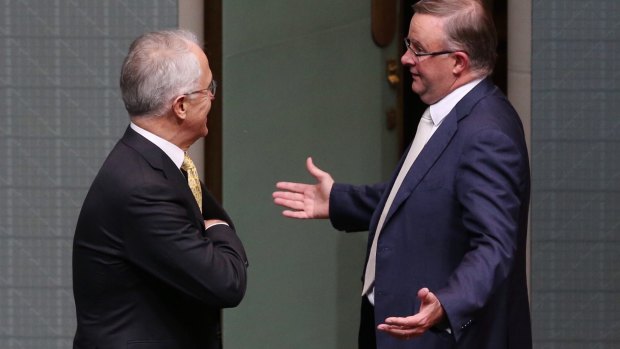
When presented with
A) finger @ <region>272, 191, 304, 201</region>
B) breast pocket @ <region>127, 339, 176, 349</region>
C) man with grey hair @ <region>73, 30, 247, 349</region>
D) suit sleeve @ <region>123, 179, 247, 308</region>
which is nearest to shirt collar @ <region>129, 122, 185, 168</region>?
man with grey hair @ <region>73, 30, 247, 349</region>

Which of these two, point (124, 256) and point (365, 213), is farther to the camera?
point (365, 213)

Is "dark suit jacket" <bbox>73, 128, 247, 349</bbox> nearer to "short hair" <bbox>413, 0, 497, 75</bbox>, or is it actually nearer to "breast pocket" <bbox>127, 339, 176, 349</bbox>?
"breast pocket" <bbox>127, 339, 176, 349</bbox>

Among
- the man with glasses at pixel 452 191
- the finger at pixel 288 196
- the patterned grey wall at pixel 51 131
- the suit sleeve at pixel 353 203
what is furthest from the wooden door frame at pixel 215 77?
the man with glasses at pixel 452 191

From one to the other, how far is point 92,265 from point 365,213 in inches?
46.8

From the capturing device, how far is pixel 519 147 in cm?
371

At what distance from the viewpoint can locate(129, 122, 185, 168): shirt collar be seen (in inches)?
134

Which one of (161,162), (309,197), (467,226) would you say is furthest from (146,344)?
(309,197)

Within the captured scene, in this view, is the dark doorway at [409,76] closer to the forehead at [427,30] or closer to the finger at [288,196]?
the finger at [288,196]

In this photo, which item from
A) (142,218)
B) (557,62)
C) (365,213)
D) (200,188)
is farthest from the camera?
(557,62)

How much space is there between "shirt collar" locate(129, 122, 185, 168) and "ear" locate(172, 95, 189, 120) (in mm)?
76

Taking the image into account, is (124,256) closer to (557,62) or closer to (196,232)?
(196,232)

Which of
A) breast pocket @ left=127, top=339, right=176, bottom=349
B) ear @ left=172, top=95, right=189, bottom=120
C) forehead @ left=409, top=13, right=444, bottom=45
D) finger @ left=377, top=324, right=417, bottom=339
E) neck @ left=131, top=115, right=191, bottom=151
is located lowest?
breast pocket @ left=127, top=339, right=176, bottom=349

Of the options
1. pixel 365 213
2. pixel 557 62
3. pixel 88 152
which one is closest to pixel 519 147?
pixel 365 213

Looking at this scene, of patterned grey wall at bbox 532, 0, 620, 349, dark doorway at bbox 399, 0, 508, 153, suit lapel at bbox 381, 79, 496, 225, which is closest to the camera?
suit lapel at bbox 381, 79, 496, 225
